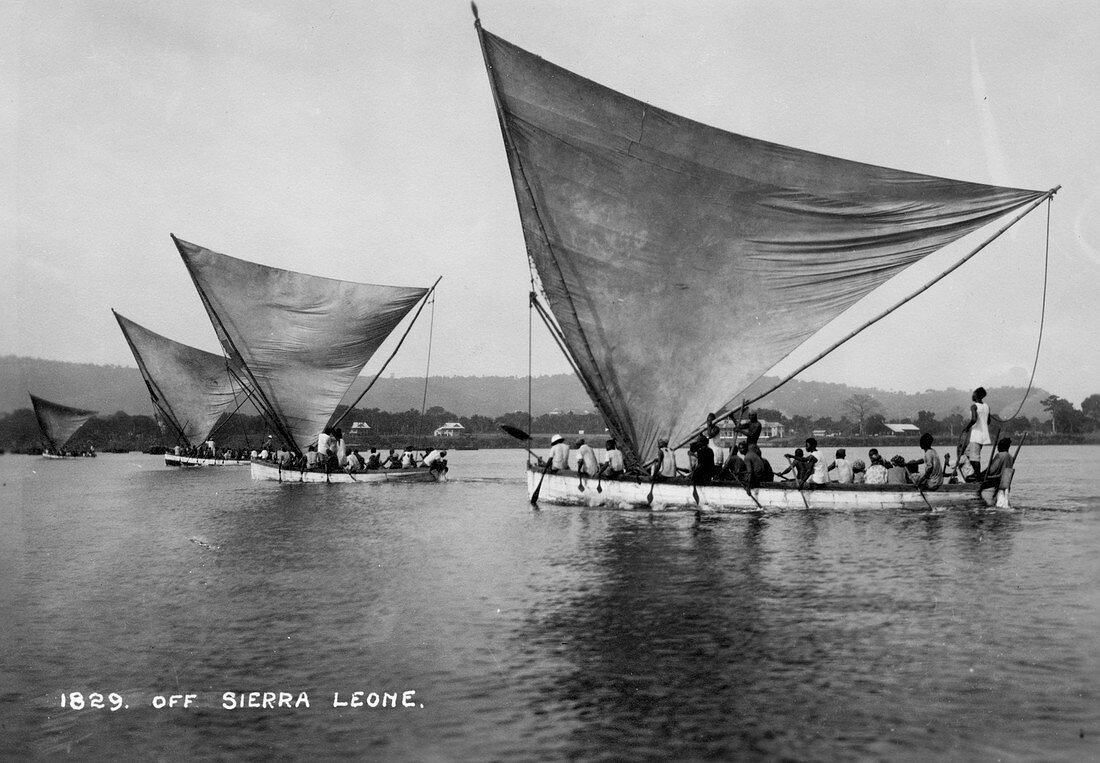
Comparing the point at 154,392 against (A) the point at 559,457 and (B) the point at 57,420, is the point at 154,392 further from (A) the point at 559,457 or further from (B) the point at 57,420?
(A) the point at 559,457

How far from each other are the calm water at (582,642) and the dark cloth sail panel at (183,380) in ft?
144

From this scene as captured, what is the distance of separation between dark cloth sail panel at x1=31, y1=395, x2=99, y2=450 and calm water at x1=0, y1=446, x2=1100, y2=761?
289 ft

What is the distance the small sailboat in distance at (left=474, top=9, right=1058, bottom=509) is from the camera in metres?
20.5

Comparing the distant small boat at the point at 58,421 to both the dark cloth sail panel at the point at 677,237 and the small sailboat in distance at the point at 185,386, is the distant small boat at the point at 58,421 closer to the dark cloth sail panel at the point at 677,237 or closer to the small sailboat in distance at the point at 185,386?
the small sailboat in distance at the point at 185,386

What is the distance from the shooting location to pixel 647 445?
23.7 m

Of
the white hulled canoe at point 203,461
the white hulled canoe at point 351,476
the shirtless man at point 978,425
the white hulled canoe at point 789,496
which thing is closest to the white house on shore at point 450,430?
the white hulled canoe at point 203,461

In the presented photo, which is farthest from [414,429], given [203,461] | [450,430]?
[203,461]

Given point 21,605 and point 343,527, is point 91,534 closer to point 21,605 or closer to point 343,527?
point 343,527

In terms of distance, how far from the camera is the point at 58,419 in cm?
10206

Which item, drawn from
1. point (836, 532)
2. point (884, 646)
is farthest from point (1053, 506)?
point (884, 646)

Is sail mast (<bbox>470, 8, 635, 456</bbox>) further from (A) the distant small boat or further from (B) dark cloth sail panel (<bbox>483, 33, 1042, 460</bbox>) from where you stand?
(A) the distant small boat

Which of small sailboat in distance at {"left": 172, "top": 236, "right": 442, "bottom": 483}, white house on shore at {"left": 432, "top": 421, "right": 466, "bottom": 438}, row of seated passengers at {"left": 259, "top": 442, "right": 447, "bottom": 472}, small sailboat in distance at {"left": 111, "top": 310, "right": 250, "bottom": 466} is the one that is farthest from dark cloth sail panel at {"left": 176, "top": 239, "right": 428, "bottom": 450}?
white house on shore at {"left": 432, "top": 421, "right": 466, "bottom": 438}

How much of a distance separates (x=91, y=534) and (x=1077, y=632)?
23.9 meters

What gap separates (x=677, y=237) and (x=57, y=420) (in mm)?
100277
